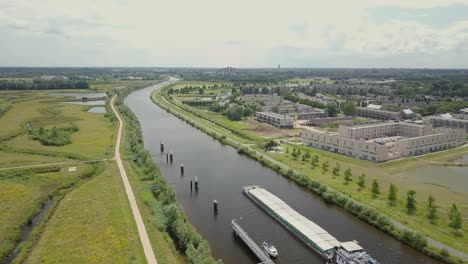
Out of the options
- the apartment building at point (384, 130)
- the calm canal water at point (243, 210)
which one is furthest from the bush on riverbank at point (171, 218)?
the apartment building at point (384, 130)

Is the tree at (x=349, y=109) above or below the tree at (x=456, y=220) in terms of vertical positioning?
above

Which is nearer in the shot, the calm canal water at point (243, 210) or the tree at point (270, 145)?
the calm canal water at point (243, 210)

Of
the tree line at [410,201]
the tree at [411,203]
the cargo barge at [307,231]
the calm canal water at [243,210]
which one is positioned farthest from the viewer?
the tree at [411,203]

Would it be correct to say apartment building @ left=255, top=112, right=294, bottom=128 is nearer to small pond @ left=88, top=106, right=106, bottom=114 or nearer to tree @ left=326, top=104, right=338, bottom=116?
tree @ left=326, top=104, right=338, bottom=116

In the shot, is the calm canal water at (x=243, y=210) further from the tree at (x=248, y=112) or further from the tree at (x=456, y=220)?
the tree at (x=248, y=112)

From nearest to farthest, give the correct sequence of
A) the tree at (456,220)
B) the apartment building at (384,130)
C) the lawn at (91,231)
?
the lawn at (91,231)
the tree at (456,220)
the apartment building at (384,130)

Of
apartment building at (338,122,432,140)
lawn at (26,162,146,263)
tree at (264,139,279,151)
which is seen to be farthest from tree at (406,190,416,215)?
apartment building at (338,122,432,140)
